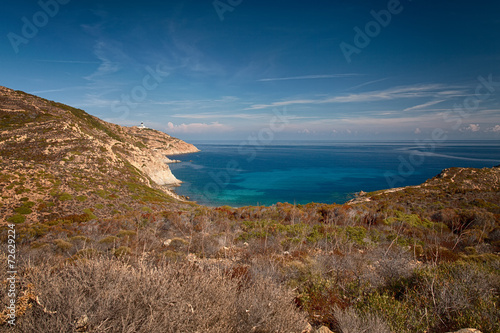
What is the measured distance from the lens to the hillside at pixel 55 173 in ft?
58.9

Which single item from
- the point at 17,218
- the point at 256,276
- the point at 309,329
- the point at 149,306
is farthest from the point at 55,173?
the point at 309,329

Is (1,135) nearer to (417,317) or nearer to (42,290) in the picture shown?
(42,290)

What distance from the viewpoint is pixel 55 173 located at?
22938mm

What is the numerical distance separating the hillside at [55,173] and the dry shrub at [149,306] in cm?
1626

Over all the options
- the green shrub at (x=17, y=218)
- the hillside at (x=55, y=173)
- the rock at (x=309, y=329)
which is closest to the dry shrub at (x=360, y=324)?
the rock at (x=309, y=329)

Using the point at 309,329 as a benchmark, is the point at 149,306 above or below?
above

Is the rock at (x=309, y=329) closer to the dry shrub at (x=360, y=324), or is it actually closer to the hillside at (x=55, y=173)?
the dry shrub at (x=360, y=324)

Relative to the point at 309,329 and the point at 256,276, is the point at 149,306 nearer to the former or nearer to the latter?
the point at 256,276

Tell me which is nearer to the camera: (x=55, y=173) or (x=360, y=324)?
(x=360, y=324)

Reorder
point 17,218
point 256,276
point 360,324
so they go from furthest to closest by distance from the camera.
Answer: point 17,218, point 256,276, point 360,324

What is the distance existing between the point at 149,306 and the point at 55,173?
1098 inches

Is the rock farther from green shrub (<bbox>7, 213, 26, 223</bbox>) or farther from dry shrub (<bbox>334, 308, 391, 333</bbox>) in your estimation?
green shrub (<bbox>7, 213, 26, 223</bbox>)

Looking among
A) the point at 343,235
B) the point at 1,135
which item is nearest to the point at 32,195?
the point at 1,135

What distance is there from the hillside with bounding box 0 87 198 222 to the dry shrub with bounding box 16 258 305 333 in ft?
53.3
